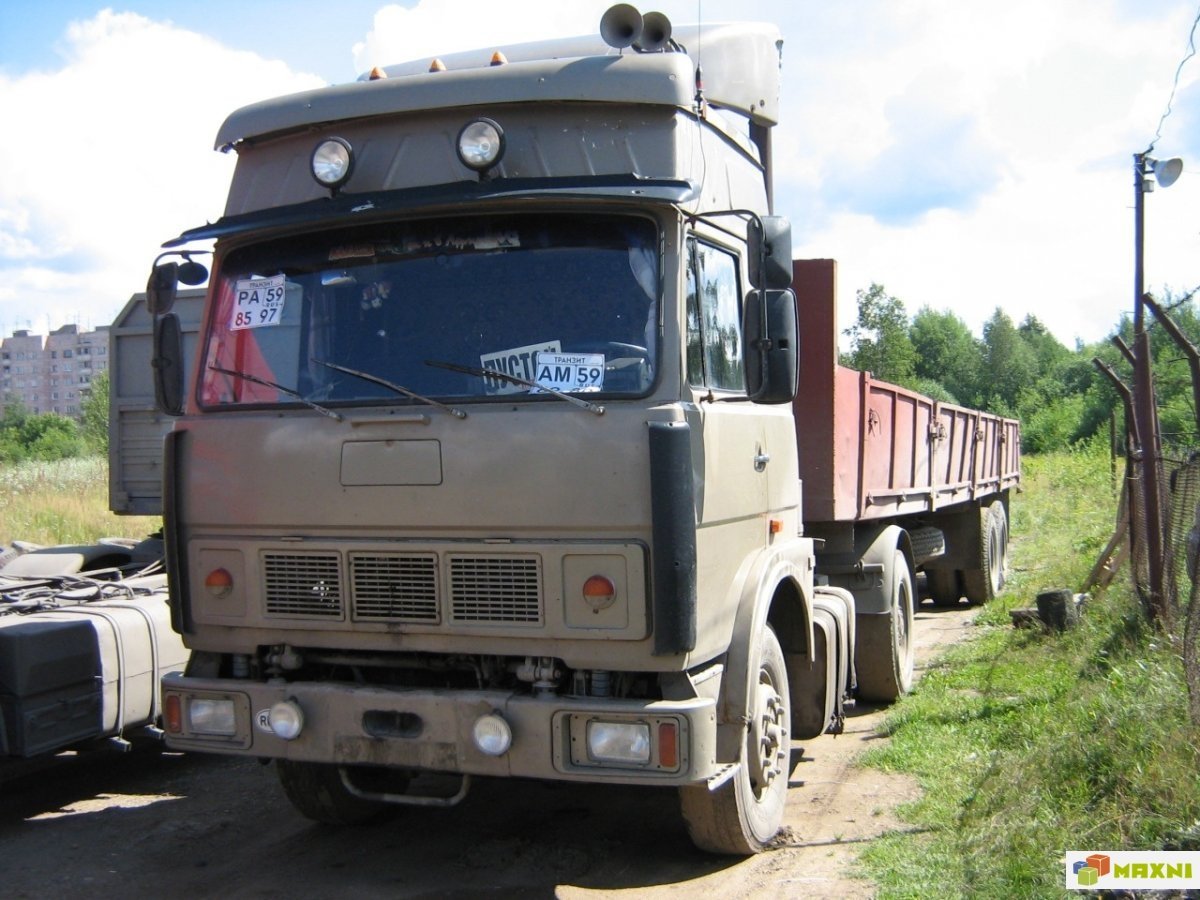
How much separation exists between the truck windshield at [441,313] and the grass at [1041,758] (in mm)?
2193

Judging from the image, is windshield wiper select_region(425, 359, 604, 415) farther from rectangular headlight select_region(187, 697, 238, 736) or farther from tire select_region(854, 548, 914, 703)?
tire select_region(854, 548, 914, 703)

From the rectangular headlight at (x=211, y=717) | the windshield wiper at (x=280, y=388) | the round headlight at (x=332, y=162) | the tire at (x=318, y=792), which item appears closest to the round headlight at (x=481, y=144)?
the round headlight at (x=332, y=162)

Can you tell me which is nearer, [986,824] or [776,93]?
[986,824]

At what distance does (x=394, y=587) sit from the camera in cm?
414

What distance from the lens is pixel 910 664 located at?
Result: 8.08m

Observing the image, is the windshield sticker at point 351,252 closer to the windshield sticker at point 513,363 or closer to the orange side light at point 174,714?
the windshield sticker at point 513,363

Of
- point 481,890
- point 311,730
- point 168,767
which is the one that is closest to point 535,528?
point 311,730

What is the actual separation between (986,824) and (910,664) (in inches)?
137

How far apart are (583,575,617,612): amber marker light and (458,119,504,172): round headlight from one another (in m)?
1.52

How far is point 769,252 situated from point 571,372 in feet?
2.98

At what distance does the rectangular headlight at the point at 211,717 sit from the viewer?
14.3ft

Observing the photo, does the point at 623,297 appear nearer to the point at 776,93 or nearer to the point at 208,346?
the point at 208,346

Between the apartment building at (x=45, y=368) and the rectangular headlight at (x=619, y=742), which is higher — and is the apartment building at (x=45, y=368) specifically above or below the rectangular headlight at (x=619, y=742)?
above

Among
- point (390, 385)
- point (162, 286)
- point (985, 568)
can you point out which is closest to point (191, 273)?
point (162, 286)
